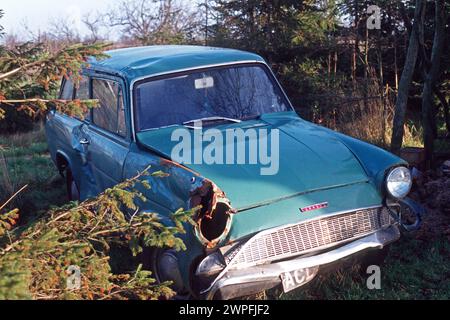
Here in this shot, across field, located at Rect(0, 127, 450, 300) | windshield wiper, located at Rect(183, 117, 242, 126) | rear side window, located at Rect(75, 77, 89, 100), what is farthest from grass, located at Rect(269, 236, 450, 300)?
rear side window, located at Rect(75, 77, 89, 100)

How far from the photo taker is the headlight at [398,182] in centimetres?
372

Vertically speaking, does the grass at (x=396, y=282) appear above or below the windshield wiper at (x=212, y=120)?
below

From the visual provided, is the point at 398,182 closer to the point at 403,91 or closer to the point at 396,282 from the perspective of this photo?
the point at 396,282

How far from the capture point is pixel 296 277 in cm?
325

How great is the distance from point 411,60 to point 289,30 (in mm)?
4000

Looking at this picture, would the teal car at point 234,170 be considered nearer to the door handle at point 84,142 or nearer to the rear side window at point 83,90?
the door handle at point 84,142

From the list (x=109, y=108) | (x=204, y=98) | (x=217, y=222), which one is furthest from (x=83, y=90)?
(x=217, y=222)

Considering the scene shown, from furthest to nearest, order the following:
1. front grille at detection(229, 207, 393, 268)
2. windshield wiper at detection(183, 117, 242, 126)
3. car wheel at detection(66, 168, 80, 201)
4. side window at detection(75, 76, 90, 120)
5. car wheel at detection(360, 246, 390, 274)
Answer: car wheel at detection(66, 168, 80, 201), side window at detection(75, 76, 90, 120), windshield wiper at detection(183, 117, 242, 126), car wheel at detection(360, 246, 390, 274), front grille at detection(229, 207, 393, 268)

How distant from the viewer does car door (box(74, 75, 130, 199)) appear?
4.36 meters

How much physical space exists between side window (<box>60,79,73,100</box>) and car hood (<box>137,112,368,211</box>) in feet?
7.40

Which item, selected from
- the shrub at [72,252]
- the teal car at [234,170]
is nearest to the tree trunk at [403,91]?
the teal car at [234,170]

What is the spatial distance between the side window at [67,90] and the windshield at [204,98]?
1.95 meters

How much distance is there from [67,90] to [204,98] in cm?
248

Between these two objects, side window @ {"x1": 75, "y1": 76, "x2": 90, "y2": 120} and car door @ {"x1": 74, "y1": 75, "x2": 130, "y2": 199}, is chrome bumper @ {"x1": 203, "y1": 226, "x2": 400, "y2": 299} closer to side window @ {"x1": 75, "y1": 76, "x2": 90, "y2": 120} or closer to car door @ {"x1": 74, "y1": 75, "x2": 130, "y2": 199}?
car door @ {"x1": 74, "y1": 75, "x2": 130, "y2": 199}
